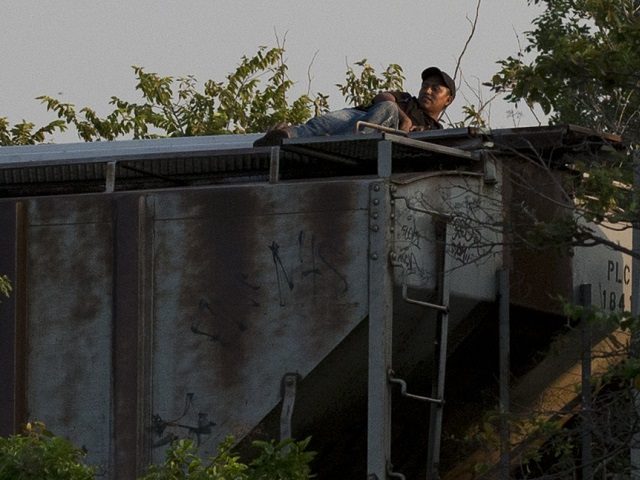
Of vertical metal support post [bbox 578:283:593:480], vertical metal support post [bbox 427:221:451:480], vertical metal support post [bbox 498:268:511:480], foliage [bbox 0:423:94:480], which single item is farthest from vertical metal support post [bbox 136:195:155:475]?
vertical metal support post [bbox 578:283:593:480]

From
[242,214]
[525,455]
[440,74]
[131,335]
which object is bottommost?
[525,455]

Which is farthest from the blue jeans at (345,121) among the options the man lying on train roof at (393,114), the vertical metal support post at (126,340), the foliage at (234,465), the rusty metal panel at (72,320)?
the foliage at (234,465)

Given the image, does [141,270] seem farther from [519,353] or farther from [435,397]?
[519,353]

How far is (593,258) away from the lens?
1035 centimetres

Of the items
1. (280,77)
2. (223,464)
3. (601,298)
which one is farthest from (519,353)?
(280,77)

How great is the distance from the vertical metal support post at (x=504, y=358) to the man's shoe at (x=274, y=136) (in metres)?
1.58

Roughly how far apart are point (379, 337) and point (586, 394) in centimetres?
195

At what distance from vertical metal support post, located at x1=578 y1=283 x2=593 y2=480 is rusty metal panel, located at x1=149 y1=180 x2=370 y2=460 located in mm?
1602

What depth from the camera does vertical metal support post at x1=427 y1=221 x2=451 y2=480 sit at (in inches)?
348

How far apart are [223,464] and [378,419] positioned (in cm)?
122

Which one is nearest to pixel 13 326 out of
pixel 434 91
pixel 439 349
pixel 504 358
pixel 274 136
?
pixel 274 136

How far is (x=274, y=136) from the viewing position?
9.21 metres

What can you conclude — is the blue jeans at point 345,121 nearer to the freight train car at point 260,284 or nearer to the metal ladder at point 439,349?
the freight train car at point 260,284

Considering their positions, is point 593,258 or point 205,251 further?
point 593,258
